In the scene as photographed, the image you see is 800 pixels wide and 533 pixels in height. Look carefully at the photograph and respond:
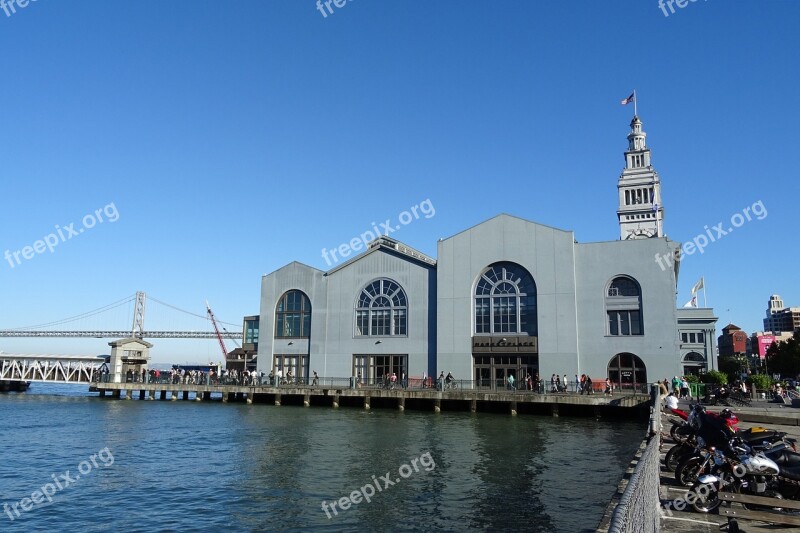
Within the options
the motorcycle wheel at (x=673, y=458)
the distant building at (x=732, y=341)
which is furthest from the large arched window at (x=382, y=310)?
the distant building at (x=732, y=341)

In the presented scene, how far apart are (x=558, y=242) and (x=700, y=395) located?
14114 mm

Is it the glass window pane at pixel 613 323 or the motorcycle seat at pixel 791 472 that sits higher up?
the glass window pane at pixel 613 323

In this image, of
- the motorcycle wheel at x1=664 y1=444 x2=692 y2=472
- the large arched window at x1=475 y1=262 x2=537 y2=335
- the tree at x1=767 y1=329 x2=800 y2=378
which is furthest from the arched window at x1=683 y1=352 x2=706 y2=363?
the motorcycle wheel at x1=664 y1=444 x2=692 y2=472

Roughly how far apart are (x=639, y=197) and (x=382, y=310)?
6364cm

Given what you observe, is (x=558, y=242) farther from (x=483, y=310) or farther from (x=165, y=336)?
(x=165, y=336)

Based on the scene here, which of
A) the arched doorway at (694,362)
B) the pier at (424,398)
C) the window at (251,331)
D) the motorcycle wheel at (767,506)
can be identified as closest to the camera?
the motorcycle wheel at (767,506)

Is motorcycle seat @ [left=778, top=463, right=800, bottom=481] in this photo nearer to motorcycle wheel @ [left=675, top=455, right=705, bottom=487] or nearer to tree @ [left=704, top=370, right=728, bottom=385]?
motorcycle wheel @ [left=675, top=455, right=705, bottom=487]

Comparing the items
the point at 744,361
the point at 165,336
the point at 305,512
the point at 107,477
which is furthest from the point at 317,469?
the point at 165,336

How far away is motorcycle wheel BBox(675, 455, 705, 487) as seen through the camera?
11953 mm

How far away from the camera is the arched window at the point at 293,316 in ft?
173

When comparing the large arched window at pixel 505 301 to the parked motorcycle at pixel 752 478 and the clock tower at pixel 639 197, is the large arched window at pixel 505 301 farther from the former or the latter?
the clock tower at pixel 639 197

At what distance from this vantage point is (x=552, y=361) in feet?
143

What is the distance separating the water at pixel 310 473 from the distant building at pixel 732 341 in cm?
14510

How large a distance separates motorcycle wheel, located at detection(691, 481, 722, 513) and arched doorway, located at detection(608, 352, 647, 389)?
32701mm
